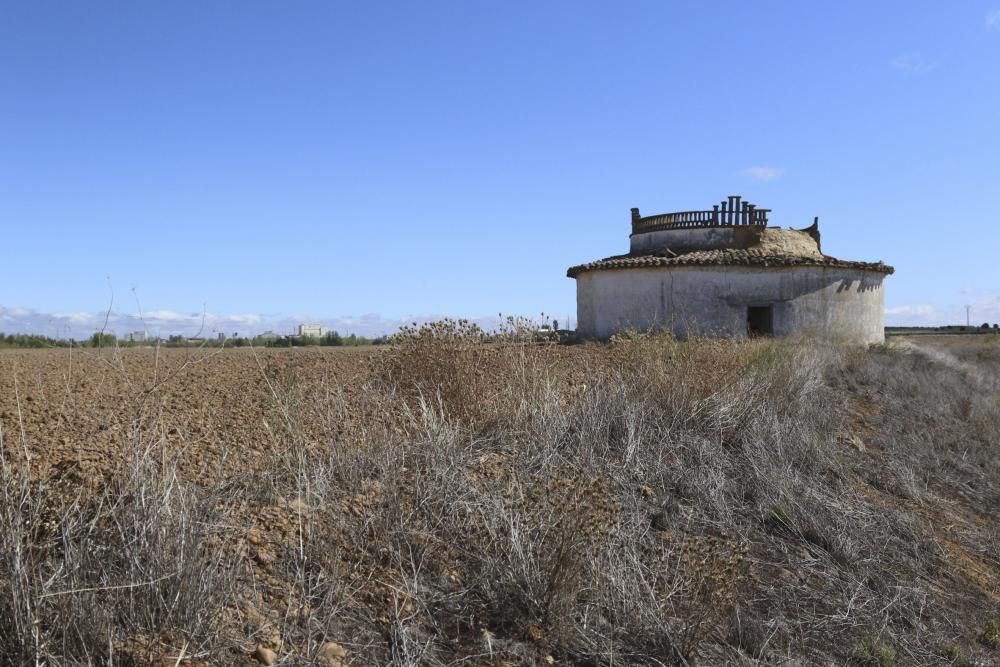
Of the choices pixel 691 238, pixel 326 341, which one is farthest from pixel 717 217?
pixel 326 341

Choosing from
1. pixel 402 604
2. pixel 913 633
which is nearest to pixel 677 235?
pixel 913 633

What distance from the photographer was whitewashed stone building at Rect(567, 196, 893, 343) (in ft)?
64.9

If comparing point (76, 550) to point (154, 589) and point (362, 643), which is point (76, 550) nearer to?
point (154, 589)

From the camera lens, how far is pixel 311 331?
2191cm

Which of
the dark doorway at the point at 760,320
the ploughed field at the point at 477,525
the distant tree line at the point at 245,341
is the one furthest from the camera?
the dark doorway at the point at 760,320

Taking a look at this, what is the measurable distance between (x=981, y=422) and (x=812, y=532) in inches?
291

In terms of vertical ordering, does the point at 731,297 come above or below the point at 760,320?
above

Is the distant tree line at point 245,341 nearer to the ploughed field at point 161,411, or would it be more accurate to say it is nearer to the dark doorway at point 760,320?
the ploughed field at point 161,411

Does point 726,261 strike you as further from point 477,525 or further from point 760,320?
point 477,525

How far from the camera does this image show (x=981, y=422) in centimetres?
1157

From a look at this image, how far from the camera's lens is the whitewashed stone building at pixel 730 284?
19.8 m

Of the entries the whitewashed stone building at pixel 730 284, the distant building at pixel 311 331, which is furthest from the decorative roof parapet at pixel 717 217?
the distant building at pixel 311 331

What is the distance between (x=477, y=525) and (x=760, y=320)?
18.0 metres

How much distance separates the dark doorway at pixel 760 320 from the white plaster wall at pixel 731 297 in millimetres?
282
